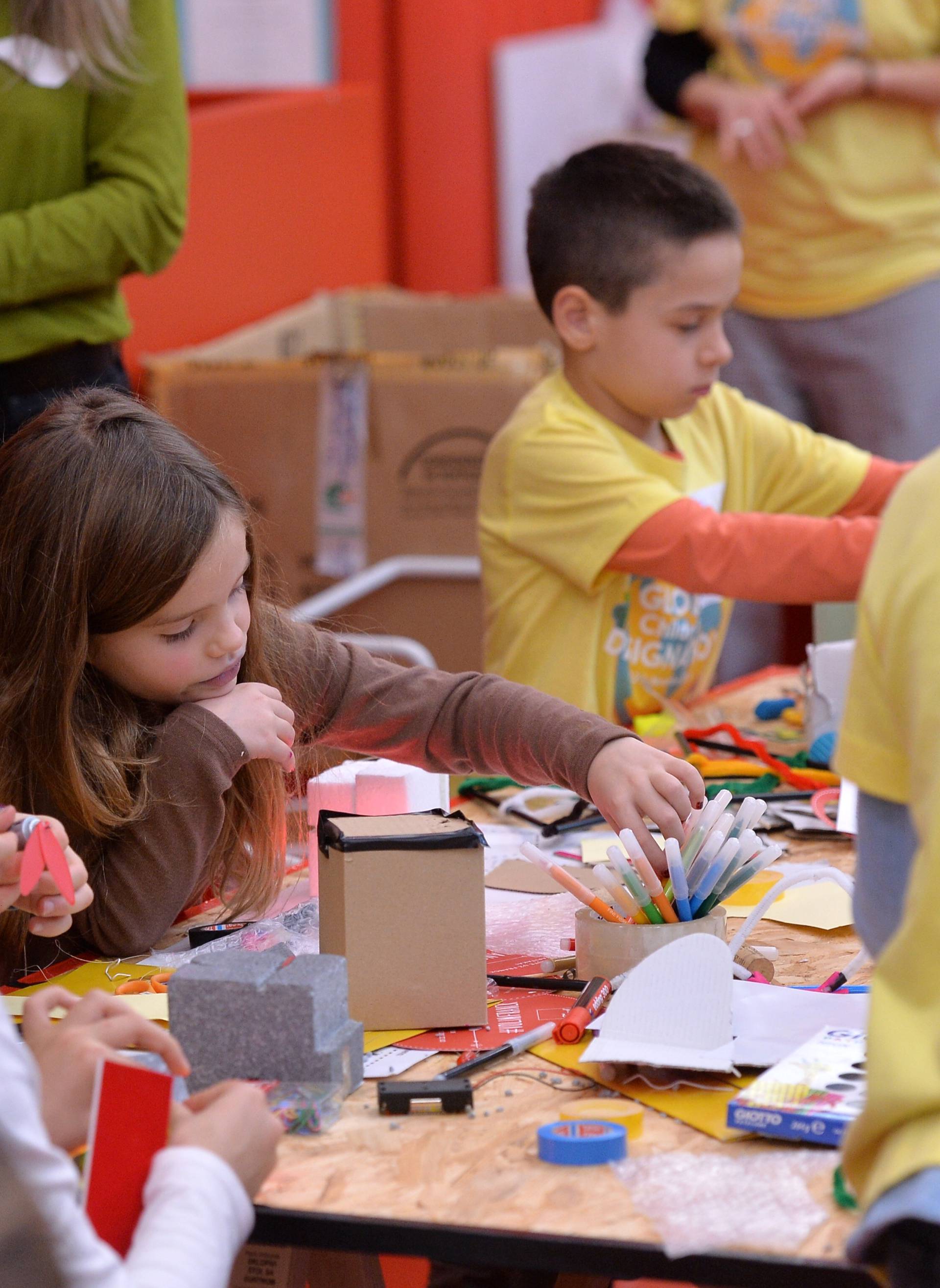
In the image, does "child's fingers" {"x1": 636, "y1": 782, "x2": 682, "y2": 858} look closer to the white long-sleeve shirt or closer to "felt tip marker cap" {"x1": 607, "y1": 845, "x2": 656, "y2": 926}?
"felt tip marker cap" {"x1": 607, "y1": 845, "x2": 656, "y2": 926}

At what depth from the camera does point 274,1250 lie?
3.67ft

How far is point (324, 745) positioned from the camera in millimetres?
1415

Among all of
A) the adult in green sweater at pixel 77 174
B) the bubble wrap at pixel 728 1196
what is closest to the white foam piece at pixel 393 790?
the bubble wrap at pixel 728 1196

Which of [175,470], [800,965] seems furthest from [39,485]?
[800,965]

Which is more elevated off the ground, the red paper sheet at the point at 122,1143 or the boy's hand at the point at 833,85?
the boy's hand at the point at 833,85

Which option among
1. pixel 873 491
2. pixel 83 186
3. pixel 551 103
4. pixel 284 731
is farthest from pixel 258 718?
pixel 551 103

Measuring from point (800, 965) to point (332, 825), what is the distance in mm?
319

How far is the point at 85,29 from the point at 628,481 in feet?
2.35

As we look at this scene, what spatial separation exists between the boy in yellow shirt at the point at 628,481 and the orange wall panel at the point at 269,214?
3.98 feet

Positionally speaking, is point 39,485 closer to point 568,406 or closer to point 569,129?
point 568,406

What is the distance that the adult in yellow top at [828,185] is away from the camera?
88.9 inches

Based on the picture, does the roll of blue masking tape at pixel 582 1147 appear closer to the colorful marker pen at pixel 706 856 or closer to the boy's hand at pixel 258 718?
the colorful marker pen at pixel 706 856

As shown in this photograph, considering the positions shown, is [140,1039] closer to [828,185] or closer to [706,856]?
[706,856]

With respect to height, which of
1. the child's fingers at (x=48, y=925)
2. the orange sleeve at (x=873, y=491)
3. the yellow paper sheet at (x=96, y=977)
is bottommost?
the yellow paper sheet at (x=96, y=977)
